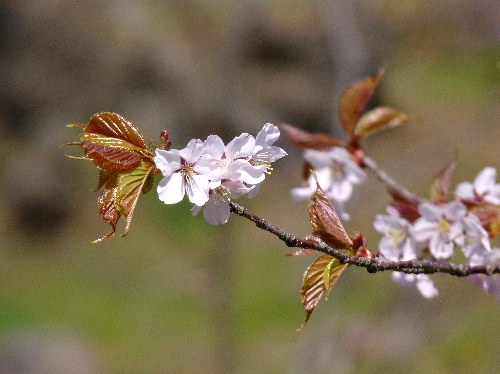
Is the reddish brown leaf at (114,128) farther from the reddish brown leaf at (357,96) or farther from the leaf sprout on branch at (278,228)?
the reddish brown leaf at (357,96)

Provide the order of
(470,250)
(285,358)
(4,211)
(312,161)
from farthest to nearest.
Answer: (4,211) → (285,358) → (312,161) → (470,250)

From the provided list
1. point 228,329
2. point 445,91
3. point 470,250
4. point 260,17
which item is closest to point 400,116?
point 470,250

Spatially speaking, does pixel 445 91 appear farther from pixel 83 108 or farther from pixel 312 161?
pixel 312 161

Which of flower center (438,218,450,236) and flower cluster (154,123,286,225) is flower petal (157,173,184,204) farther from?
flower center (438,218,450,236)

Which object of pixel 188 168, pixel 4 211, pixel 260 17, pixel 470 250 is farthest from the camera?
pixel 260 17

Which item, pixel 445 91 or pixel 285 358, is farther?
pixel 445 91

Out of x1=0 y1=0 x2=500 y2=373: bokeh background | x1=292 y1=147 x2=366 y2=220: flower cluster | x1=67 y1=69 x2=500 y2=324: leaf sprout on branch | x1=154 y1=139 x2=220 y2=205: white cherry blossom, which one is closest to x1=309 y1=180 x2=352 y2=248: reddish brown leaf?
x1=67 y1=69 x2=500 y2=324: leaf sprout on branch

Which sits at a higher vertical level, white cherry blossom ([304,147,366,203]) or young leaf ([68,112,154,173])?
young leaf ([68,112,154,173])

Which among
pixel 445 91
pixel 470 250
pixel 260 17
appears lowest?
pixel 445 91
